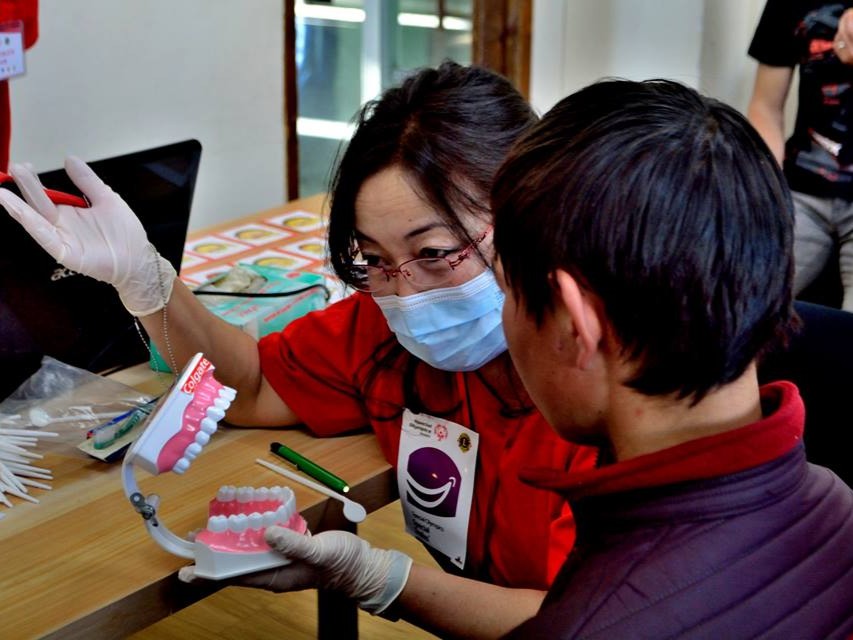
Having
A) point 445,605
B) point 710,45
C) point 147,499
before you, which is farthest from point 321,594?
point 710,45

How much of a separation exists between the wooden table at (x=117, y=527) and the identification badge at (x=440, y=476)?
3 centimetres

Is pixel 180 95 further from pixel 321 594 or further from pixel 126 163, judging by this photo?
pixel 321 594

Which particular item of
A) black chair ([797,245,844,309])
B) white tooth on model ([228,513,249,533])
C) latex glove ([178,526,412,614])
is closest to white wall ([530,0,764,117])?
black chair ([797,245,844,309])

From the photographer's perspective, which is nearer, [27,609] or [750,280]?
[750,280]

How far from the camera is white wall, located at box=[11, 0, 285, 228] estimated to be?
8.43ft

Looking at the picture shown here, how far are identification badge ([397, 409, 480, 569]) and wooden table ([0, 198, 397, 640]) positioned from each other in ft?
0.10

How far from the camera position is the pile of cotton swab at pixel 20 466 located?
3.83ft

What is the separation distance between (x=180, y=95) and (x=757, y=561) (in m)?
2.47

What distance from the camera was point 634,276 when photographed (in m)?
0.78

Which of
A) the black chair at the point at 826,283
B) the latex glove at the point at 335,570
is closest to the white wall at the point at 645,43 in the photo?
the black chair at the point at 826,283

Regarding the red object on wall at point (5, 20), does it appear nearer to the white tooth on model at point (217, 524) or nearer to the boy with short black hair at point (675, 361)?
the white tooth on model at point (217, 524)

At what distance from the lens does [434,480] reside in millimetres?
1283

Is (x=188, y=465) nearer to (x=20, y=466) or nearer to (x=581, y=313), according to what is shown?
(x=20, y=466)

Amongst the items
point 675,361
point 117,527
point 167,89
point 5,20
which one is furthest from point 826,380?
point 167,89
